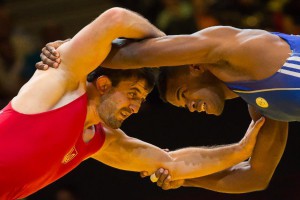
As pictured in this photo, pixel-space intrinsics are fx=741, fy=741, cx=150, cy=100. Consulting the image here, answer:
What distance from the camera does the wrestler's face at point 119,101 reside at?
12.8 feet

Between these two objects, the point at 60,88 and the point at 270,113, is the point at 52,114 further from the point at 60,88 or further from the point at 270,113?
the point at 270,113

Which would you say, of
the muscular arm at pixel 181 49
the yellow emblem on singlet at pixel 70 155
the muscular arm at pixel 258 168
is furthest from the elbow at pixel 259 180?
the yellow emblem on singlet at pixel 70 155

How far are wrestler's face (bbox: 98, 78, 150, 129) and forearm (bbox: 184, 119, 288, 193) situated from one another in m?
0.70

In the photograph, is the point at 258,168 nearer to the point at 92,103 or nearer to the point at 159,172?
the point at 159,172

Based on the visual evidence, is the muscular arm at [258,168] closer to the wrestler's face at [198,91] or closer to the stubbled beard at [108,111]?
the wrestler's face at [198,91]

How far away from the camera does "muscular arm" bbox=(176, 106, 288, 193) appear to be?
4.09 m

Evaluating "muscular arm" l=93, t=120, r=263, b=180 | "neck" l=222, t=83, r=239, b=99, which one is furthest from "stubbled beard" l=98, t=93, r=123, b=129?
"neck" l=222, t=83, r=239, b=99

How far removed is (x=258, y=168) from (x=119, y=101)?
92cm

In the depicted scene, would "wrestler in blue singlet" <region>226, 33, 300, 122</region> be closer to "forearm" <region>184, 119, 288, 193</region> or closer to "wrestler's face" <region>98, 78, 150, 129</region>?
"forearm" <region>184, 119, 288, 193</region>

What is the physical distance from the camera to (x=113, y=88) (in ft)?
12.9

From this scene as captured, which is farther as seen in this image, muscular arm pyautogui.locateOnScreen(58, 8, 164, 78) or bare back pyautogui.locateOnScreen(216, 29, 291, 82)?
muscular arm pyautogui.locateOnScreen(58, 8, 164, 78)

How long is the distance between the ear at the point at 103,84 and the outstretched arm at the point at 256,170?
2.00ft

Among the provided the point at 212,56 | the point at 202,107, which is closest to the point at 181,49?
the point at 212,56

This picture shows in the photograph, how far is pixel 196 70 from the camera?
12.7 ft
